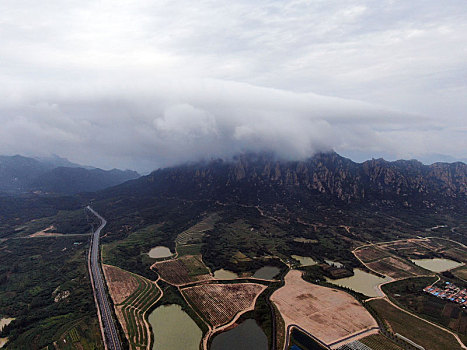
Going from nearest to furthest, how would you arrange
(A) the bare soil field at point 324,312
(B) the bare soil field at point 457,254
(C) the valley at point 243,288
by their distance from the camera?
(C) the valley at point 243,288 < (A) the bare soil field at point 324,312 < (B) the bare soil field at point 457,254

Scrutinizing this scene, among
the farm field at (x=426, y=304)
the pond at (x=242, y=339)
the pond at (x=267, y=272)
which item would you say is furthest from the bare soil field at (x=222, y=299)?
the farm field at (x=426, y=304)

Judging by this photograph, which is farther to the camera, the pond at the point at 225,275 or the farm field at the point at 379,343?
the pond at the point at 225,275

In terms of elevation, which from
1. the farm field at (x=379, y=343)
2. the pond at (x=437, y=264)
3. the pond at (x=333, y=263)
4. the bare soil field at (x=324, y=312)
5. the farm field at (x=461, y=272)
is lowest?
the pond at (x=333, y=263)

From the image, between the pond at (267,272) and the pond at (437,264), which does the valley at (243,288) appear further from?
the pond at (437,264)

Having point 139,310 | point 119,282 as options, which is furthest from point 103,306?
point 119,282

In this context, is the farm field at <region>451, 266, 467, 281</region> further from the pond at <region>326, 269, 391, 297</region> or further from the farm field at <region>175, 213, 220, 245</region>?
the farm field at <region>175, 213, 220, 245</region>

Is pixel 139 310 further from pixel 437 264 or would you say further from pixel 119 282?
pixel 437 264
